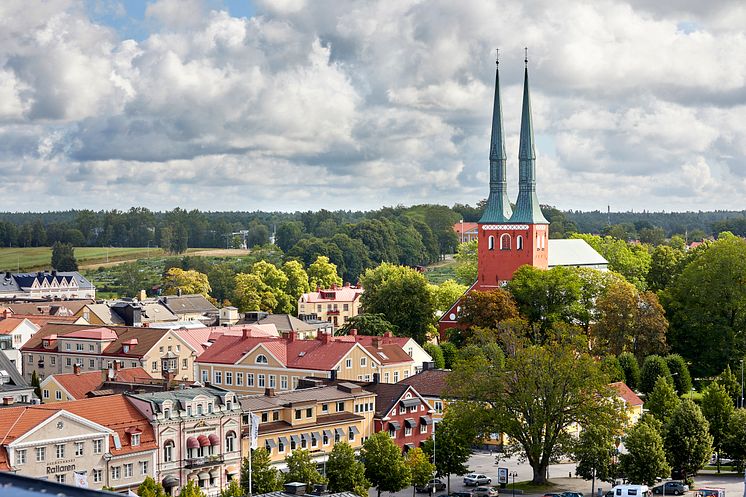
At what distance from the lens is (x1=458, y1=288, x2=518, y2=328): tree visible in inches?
3925

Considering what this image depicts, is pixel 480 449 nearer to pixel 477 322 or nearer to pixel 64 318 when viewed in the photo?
pixel 477 322

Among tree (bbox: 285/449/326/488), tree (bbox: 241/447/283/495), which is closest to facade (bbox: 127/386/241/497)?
tree (bbox: 241/447/283/495)

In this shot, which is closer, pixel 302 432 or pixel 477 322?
pixel 302 432

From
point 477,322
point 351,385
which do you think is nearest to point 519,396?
point 351,385

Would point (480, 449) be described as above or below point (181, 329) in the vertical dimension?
below

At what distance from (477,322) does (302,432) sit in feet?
135

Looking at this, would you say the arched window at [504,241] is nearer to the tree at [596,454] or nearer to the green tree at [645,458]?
the tree at [596,454]

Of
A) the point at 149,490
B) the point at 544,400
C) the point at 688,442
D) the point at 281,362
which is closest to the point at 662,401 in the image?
the point at 688,442

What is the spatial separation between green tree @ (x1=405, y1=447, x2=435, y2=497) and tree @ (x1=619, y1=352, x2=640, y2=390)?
33.9 metres

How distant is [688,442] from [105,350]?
4612 centimetres

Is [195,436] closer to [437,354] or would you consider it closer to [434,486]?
[434,486]

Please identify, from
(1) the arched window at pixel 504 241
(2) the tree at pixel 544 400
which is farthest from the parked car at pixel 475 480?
(1) the arched window at pixel 504 241

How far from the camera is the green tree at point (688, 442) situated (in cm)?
6462

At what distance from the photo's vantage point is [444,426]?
63.0m
